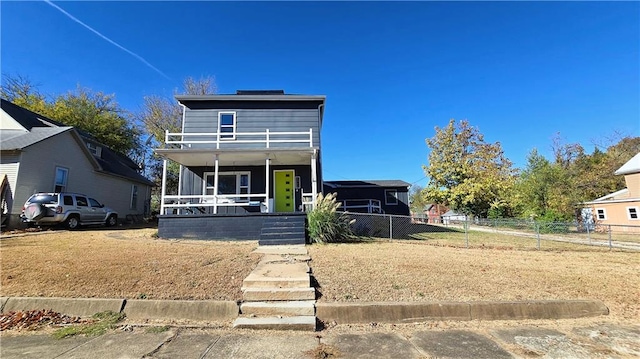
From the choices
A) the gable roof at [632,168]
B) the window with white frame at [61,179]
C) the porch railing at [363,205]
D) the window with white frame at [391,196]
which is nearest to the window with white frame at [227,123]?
the window with white frame at [61,179]

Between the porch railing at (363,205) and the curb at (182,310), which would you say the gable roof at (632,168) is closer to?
the porch railing at (363,205)

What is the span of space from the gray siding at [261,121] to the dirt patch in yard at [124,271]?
7753mm

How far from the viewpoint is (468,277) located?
574cm

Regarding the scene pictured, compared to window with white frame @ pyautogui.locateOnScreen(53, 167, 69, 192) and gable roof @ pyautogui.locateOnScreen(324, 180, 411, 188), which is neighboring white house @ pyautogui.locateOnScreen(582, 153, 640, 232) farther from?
window with white frame @ pyautogui.locateOnScreen(53, 167, 69, 192)

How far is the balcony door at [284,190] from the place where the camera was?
13859 mm

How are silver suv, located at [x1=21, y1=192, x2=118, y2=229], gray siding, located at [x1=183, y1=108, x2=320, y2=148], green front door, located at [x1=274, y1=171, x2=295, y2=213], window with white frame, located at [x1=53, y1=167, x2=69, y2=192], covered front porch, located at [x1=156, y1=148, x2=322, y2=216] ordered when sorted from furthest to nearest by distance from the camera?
window with white frame, located at [x1=53, y1=167, x2=69, y2=192] < gray siding, located at [x1=183, y1=108, x2=320, y2=148] < green front door, located at [x1=274, y1=171, x2=295, y2=213] < covered front porch, located at [x1=156, y1=148, x2=322, y2=216] < silver suv, located at [x1=21, y1=192, x2=118, y2=229]

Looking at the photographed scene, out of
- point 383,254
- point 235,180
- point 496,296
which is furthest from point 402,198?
point 496,296

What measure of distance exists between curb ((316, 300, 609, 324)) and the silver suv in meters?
13.4

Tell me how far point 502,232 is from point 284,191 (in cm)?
1346

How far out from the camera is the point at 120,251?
23.6 ft

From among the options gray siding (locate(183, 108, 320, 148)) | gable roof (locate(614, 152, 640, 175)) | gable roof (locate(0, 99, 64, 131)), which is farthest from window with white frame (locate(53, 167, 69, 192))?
gable roof (locate(614, 152, 640, 175))

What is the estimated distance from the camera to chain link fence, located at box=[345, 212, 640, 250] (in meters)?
11.8

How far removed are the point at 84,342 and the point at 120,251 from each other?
4312 millimetres

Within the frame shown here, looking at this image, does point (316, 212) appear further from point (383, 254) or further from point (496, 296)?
point (496, 296)
